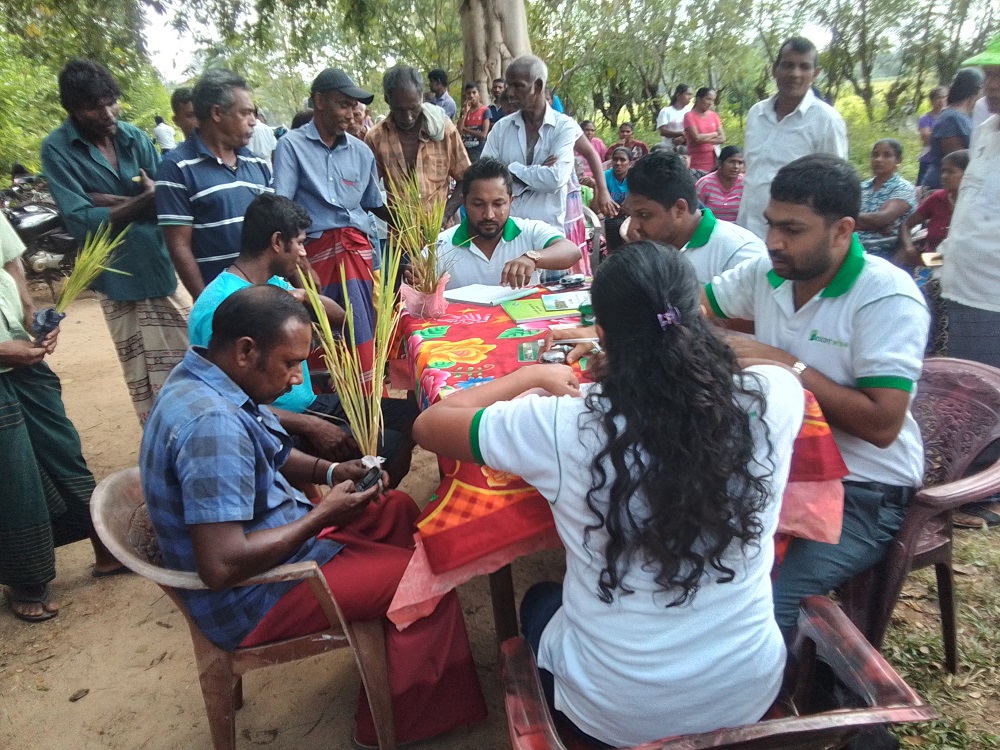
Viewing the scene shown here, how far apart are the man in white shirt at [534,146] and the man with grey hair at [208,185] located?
4.96ft

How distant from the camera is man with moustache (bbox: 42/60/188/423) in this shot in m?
3.10

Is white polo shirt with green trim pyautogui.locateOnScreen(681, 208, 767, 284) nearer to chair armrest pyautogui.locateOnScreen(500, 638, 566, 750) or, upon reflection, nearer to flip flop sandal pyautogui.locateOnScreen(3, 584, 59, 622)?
chair armrest pyautogui.locateOnScreen(500, 638, 566, 750)

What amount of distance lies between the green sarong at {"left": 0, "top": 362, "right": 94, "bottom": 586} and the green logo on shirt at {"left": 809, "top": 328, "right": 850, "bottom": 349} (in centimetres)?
282

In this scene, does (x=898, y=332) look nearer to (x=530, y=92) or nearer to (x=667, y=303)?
(x=667, y=303)

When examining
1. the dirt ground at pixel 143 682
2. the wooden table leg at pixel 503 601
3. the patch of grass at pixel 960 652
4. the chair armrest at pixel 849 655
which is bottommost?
the dirt ground at pixel 143 682

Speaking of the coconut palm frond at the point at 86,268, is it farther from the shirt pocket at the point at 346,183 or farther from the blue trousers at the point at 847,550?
the blue trousers at the point at 847,550

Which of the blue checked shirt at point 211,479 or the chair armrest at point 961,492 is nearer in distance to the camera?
the blue checked shirt at point 211,479

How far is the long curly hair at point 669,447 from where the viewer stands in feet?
3.84

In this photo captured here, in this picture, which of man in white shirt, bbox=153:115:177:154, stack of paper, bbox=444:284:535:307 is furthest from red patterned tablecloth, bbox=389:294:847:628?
man in white shirt, bbox=153:115:177:154

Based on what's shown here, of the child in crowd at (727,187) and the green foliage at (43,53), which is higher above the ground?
the green foliage at (43,53)

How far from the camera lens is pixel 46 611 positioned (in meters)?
2.75

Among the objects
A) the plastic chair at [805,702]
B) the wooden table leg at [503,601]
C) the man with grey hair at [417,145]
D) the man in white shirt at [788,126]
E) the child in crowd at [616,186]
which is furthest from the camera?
the child in crowd at [616,186]

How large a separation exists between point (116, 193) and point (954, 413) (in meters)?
3.68

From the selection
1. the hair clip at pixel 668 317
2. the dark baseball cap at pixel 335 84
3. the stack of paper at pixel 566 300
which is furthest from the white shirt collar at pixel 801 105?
the hair clip at pixel 668 317
